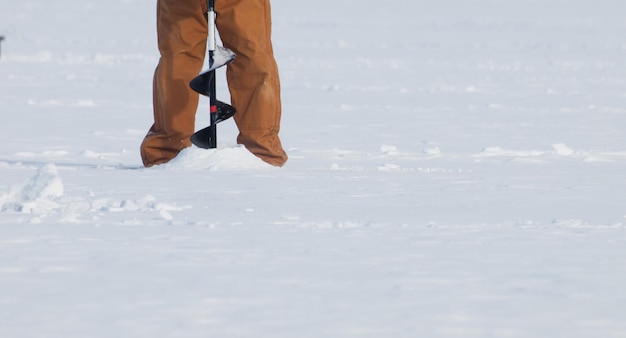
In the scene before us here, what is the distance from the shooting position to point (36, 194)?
15.5 ft

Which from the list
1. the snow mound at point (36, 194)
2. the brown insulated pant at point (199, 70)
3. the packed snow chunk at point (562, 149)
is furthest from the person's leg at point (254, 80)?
the packed snow chunk at point (562, 149)

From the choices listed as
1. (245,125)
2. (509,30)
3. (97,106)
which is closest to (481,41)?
(509,30)

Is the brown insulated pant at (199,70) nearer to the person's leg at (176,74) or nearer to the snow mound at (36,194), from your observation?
the person's leg at (176,74)

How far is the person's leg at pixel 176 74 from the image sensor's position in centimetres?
604

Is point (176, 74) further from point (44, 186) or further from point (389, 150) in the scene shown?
point (389, 150)

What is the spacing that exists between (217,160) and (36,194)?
1255mm

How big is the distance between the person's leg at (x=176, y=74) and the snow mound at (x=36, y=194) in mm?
1296

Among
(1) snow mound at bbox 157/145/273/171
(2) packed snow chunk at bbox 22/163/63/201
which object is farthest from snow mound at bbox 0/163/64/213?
(1) snow mound at bbox 157/145/273/171

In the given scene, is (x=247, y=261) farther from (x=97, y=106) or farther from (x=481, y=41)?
(x=481, y=41)

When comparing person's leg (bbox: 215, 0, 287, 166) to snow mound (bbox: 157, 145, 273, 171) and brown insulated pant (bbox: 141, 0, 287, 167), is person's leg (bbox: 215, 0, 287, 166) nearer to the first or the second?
brown insulated pant (bbox: 141, 0, 287, 167)

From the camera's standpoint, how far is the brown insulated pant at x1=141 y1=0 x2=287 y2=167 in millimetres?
6023

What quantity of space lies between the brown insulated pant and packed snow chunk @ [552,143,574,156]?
1.64 m

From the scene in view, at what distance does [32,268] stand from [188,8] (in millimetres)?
2561

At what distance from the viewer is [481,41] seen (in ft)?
70.4
